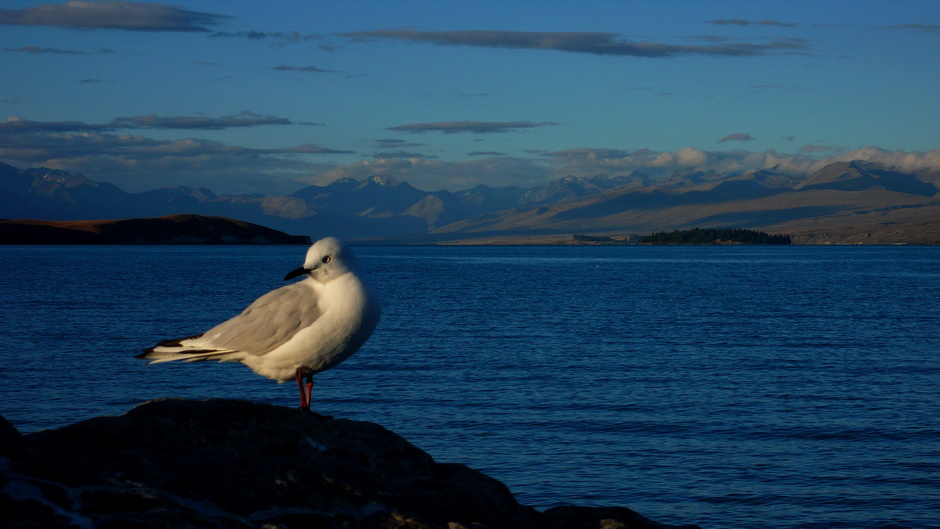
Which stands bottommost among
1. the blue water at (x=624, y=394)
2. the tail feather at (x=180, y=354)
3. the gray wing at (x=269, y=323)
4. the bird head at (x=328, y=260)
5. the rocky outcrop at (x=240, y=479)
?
the blue water at (x=624, y=394)

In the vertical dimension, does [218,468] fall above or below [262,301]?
below

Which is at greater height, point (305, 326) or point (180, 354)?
point (305, 326)

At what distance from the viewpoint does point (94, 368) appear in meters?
35.1

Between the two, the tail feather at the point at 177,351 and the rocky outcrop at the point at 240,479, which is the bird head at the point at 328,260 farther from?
the rocky outcrop at the point at 240,479

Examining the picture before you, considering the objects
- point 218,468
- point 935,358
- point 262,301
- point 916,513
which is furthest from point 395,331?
point 218,468

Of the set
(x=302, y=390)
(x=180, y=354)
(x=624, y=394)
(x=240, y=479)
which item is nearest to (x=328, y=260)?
(x=302, y=390)

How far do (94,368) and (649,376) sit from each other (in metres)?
21.3

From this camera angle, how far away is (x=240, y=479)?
22.6 ft

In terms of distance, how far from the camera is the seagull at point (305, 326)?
32.6 ft

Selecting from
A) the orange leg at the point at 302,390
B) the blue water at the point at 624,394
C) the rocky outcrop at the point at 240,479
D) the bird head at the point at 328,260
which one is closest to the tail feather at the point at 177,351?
the orange leg at the point at 302,390

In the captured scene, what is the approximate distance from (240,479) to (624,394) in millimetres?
24757

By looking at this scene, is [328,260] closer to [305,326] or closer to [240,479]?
[305,326]

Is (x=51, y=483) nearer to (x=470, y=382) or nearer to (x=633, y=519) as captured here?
(x=633, y=519)

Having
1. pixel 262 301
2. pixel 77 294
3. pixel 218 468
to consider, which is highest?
pixel 262 301
